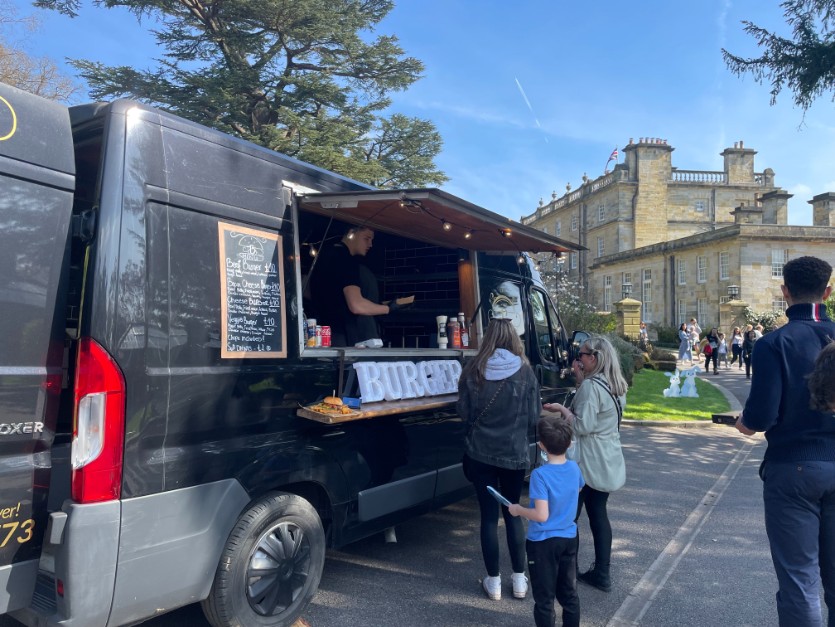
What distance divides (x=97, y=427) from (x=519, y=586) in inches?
109

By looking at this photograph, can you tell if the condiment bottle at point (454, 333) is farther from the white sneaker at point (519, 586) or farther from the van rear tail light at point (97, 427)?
the van rear tail light at point (97, 427)

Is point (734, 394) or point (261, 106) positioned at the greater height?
point (261, 106)

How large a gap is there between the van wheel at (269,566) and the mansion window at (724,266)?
3906cm

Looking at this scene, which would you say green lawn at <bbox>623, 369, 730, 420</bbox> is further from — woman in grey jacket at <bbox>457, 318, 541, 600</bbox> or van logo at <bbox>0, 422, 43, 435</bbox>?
van logo at <bbox>0, 422, 43, 435</bbox>

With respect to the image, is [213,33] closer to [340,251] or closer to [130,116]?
[340,251]

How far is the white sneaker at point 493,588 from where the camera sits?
3.94m

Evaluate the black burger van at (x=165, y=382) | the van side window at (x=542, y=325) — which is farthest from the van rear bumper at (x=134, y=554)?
the van side window at (x=542, y=325)

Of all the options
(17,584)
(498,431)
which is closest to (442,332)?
(498,431)

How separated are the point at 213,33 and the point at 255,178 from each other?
16612 millimetres

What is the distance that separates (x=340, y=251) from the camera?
4.99 metres

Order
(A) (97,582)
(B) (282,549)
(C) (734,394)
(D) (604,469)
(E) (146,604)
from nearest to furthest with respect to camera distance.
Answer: (A) (97,582)
(E) (146,604)
(B) (282,549)
(D) (604,469)
(C) (734,394)

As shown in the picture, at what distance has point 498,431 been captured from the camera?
389 centimetres

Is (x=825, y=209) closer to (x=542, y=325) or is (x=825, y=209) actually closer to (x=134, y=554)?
(x=542, y=325)

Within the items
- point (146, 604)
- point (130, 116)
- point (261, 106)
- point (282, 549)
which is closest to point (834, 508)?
point (282, 549)
